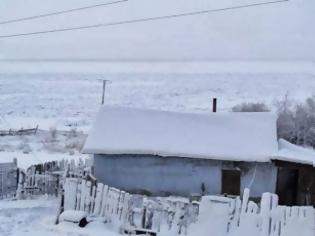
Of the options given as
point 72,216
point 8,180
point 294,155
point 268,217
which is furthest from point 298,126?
point 72,216

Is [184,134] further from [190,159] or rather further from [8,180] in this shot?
[8,180]

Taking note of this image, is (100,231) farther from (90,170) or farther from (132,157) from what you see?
(90,170)

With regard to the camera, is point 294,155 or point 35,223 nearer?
point 35,223

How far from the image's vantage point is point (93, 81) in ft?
279

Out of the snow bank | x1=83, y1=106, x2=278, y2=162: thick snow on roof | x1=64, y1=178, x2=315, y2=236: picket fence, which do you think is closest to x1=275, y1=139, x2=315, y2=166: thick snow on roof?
x1=83, y1=106, x2=278, y2=162: thick snow on roof

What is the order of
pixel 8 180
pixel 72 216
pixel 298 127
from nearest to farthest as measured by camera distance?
Answer: pixel 72 216 < pixel 8 180 < pixel 298 127

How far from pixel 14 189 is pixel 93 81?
223 ft

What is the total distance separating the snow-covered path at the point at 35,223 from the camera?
39.5 feet

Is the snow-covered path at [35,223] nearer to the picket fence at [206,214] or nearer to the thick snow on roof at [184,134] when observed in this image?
the picket fence at [206,214]

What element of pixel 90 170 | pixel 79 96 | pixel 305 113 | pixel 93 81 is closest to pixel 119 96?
pixel 79 96

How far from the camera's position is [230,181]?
1800 centimetres

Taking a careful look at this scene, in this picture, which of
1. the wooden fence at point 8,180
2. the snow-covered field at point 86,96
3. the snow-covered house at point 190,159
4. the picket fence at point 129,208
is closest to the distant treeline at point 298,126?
the snow-covered field at point 86,96

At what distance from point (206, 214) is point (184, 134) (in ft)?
26.0

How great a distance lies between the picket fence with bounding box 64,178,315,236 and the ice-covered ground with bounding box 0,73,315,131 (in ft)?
116
